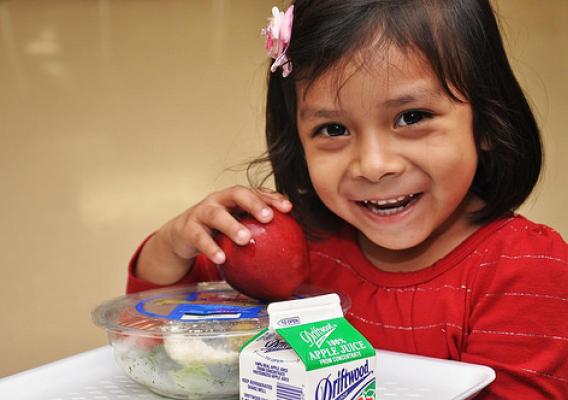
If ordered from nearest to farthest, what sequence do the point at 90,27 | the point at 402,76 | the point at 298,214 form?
the point at 402,76, the point at 298,214, the point at 90,27

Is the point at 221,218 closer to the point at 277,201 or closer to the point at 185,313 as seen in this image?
the point at 277,201

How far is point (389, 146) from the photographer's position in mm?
804

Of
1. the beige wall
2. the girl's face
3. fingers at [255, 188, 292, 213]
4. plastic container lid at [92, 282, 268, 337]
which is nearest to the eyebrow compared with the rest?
Answer: the girl's face

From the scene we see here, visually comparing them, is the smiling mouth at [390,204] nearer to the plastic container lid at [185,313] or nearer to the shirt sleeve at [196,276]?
the plastic container lid at [185,313]

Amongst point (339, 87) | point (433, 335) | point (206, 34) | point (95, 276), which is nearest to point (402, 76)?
point (339, 87)

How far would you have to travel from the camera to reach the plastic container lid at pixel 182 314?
62cm

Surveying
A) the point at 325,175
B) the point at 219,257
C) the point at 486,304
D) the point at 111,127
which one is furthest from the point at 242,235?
the point at 111,127

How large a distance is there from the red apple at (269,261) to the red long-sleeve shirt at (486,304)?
193 mm

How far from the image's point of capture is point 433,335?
864 millimetres

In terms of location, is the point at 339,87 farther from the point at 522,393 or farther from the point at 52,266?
the point at 52,266

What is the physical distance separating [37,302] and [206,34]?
59 cm

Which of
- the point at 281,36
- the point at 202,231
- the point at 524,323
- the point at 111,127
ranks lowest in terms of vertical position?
the point at 524,323

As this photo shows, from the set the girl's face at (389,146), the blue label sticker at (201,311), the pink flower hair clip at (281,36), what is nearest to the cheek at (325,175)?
the girl's face at (389,146)

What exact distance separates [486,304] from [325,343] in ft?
1.11
